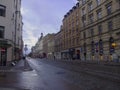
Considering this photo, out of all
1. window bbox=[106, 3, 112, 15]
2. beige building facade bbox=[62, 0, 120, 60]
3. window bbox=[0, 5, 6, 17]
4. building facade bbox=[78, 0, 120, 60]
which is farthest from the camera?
window bbox=[106, 3, 112, 15]

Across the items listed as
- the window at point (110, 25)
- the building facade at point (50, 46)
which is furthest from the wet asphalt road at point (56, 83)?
the building facade at point (50, 46)

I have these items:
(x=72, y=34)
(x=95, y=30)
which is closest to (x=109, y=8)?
(x=95, y=30)

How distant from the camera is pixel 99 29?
55750mm

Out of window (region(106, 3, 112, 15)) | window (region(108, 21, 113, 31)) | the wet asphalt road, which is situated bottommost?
the wet asphalt road

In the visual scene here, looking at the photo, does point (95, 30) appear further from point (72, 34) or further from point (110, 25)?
point (72, 34)

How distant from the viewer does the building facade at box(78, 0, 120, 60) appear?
47438 millimetres

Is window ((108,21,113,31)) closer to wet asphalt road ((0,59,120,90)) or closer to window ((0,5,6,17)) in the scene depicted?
window ((0,5,6,17))

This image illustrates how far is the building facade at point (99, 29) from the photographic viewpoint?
4744cm

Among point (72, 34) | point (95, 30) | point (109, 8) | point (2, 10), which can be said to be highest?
point (109, 8)

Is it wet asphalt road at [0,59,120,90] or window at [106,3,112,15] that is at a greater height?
window at [106,3,112,15]

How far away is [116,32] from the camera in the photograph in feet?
153

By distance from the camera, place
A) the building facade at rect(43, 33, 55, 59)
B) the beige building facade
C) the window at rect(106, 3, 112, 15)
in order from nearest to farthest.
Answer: the beige building facade, the window at rect(106, 3, 112, 15), the building facade at rect(43, 33, 55, 59)

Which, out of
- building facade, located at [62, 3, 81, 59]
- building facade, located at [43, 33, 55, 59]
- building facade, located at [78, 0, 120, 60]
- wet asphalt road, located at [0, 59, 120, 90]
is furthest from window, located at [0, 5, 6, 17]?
building facade, located at [43, 33, 55, 59]

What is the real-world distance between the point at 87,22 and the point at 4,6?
3293 cm
